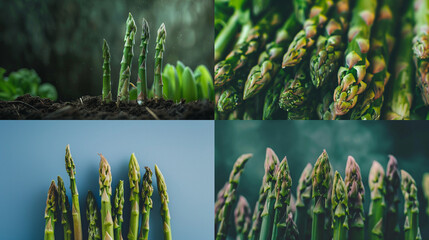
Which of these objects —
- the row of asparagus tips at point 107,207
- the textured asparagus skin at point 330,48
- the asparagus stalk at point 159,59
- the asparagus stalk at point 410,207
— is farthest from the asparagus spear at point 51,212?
the asparagus stalk at point 410,207

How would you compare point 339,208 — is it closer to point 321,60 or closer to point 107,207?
point 321,60

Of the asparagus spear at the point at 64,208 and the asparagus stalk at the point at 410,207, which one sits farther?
the asparagus stalk at the point at 410,207

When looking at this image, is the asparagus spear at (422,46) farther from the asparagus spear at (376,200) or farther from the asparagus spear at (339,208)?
the asparagus spear at (339,208)

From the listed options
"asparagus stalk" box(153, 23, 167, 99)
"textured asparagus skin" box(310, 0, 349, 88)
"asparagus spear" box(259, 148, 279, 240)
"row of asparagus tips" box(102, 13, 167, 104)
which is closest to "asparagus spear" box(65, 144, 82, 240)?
"row of asparagus tips" box(102, 13, 167, 104)

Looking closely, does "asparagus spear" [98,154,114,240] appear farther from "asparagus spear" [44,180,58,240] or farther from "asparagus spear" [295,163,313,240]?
"asparagus spear" [295,163,313,240]

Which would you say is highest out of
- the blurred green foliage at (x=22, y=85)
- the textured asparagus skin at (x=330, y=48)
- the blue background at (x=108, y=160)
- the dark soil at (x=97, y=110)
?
the textured asparagus skin at (x=330, y=48)

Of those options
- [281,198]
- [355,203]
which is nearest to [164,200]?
[281,198]
